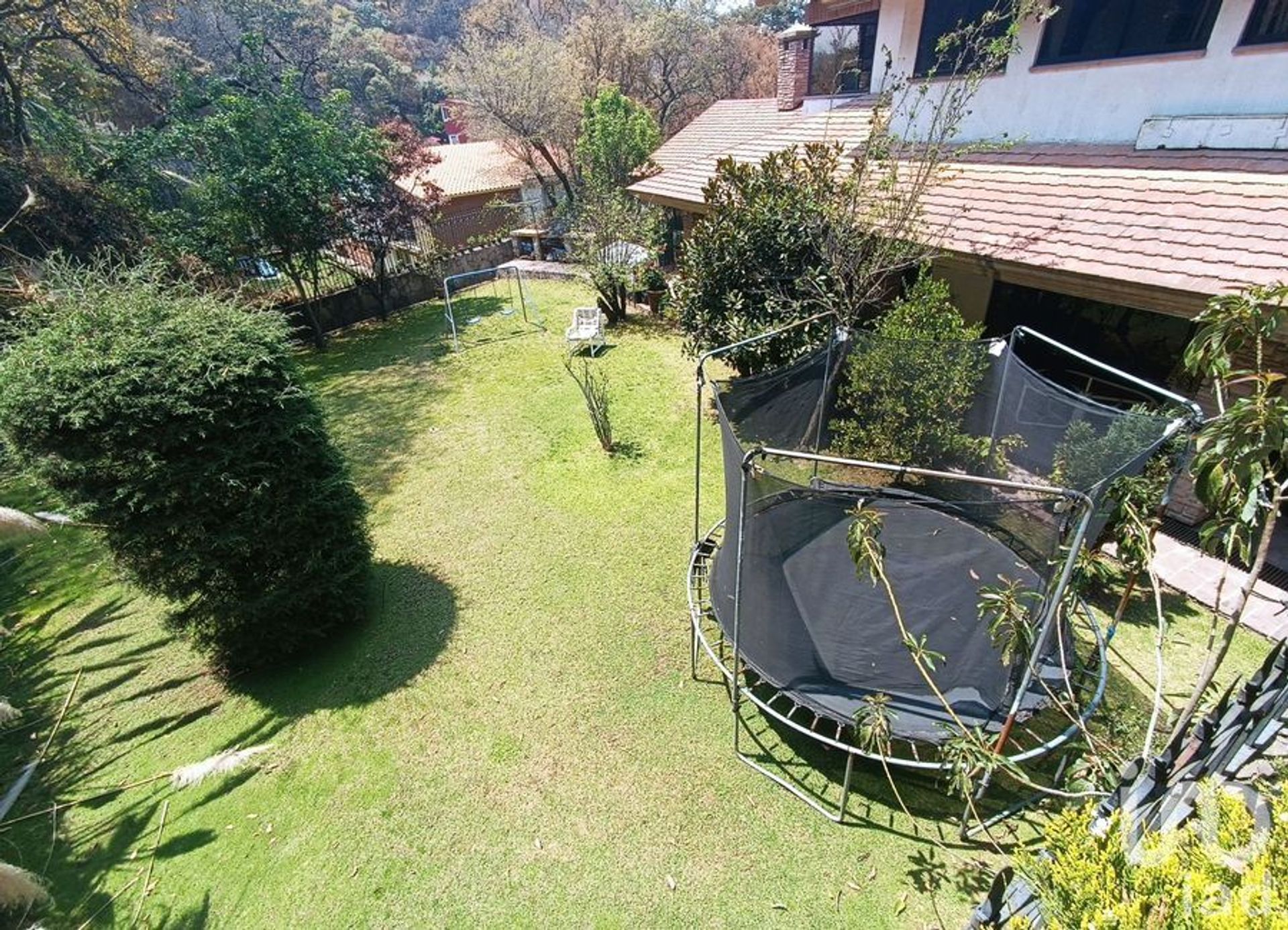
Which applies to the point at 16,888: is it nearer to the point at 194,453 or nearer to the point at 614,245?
the point at 194,453

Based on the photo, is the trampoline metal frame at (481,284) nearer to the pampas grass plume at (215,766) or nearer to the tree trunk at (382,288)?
the tree trunk at (382,288)

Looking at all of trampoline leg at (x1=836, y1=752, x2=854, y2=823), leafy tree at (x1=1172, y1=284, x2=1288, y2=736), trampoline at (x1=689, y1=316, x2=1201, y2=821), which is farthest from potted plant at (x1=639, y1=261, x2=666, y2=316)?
trampoline leg at (x1=836, y1=752, x2=854, y2=823)

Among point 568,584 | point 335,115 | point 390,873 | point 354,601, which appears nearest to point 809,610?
point 568,584

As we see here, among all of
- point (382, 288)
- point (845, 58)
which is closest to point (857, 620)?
point (382, 288)


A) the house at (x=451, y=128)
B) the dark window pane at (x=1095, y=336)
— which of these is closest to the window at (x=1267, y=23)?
the dark window pane at (x=1095, y=336)

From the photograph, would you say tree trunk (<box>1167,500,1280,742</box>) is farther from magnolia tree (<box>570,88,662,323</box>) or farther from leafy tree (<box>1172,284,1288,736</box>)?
magnolia tree (<box>570,88,662,323</box>)

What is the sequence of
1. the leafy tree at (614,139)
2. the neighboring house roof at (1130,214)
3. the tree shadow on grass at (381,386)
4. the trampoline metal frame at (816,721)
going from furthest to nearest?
the leafy tree at (614,139)
the tree shadow on grass at (381,386)
the neighboring house roof at (1130,214)
the trampoline metal frame at (816,721)
